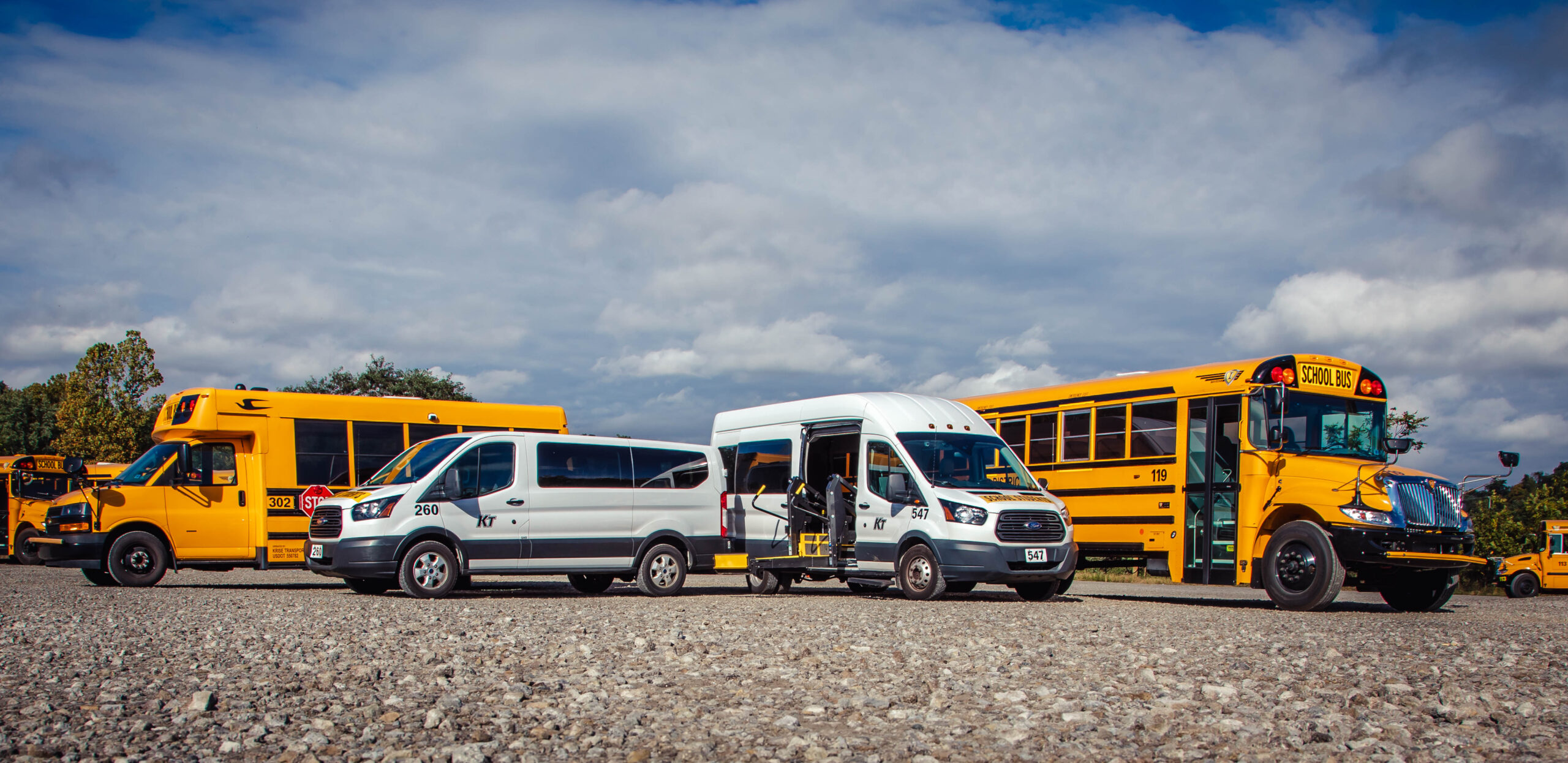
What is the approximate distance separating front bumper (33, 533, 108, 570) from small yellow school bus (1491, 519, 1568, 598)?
2679 cm

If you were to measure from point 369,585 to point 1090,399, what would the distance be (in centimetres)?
1044

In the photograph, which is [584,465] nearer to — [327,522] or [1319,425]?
[327,522]

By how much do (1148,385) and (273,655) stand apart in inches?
462

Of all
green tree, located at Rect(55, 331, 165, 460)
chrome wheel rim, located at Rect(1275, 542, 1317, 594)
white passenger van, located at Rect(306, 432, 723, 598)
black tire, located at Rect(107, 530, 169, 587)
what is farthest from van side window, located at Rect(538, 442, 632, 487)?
green tree, located at Rect(55, 331, 165, 460)

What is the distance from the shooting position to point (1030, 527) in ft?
45.1

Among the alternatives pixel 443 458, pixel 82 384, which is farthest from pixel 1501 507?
pixel 82 384

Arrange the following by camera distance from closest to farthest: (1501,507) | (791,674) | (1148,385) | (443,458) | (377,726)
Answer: (377,726) < (791,674) < (443,458) < (1148,385) < (1501,507)

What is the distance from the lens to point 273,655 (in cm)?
749

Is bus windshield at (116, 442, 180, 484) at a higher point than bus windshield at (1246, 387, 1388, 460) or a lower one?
lower

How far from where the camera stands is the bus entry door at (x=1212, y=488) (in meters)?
14.2

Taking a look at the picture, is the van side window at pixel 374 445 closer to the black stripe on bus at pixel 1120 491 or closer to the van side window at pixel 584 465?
the van side window at pixel 584 465

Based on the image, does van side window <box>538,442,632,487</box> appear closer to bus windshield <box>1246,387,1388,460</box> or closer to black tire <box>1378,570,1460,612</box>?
bus windshield <box>1246,387,1388,460</box>

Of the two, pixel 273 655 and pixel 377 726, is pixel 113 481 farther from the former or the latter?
pixel 377 726

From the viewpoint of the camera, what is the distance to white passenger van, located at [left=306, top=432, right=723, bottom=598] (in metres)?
13.6
